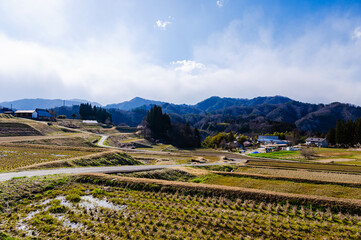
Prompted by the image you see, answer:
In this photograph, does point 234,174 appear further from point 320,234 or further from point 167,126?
point 167,126

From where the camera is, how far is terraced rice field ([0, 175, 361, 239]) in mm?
11727

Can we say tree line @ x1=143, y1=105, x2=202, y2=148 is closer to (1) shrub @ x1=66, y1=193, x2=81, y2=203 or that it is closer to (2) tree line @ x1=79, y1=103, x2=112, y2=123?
(2) tree line @ x1=79, y1=103, x2=112, y2=123

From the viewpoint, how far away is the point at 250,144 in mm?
119375

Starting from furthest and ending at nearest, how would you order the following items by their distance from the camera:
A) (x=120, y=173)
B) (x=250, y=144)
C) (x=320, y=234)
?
(x=250, y=144) < (x=120, y=173) < (x=320, y=234)

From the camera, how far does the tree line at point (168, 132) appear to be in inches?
4353

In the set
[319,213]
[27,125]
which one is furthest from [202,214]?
[27,125]

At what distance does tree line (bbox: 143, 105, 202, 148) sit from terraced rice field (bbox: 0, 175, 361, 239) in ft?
302

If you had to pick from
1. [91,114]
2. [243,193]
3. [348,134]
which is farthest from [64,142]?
[348,134]

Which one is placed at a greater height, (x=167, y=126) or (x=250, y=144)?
(x=167, y=126)

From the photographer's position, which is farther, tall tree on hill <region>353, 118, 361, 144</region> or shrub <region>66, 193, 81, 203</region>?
tall tree on hill <region>353, 118, 361, 144</region>

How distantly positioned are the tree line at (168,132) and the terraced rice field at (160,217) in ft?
302

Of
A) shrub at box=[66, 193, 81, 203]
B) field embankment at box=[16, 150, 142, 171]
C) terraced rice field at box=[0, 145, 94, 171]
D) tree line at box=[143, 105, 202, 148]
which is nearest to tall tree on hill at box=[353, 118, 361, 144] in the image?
tree line at box=[143, 105, 202, 148]

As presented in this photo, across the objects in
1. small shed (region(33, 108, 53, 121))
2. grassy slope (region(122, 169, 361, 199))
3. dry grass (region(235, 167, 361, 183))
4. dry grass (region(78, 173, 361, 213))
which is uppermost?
small shed (region(33, 108, 53, 121))

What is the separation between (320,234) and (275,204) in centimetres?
463
